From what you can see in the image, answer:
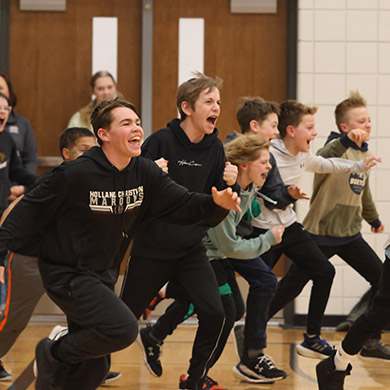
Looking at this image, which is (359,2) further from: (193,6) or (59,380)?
(59,380)

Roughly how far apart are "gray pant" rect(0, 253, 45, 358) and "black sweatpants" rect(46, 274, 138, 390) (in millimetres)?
947

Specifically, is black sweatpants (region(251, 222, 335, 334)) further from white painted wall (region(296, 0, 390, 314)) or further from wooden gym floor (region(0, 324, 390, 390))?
white painted wall (region(296, 0, 390, 314))

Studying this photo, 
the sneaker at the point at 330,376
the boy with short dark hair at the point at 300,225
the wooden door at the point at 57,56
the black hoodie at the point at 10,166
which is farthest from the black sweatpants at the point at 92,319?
the wooden door at the point at 57,56

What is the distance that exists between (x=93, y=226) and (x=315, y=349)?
7.12ft

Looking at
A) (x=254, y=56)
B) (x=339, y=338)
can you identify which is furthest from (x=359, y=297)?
(x=254, y=56)

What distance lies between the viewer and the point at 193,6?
6.40 meters

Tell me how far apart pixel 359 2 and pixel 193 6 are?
139cm

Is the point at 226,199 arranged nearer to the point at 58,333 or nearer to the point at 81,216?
the point at 81,216

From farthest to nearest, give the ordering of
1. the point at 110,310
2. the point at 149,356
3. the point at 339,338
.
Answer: the point at 339,338 → the point at 149,356 → the point at 110,310

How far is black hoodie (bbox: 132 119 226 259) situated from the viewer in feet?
12.5

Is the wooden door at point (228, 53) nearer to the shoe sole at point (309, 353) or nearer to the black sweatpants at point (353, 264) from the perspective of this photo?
the black sweatpants at point (353, 264)

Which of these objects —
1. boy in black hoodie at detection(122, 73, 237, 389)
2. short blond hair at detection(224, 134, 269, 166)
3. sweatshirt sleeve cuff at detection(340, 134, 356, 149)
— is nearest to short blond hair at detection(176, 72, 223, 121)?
boy in black hoodie at detection(122, 73, 237, 389)

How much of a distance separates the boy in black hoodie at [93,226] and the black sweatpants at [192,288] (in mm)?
346

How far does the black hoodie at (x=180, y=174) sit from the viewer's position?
3801 millimetres
